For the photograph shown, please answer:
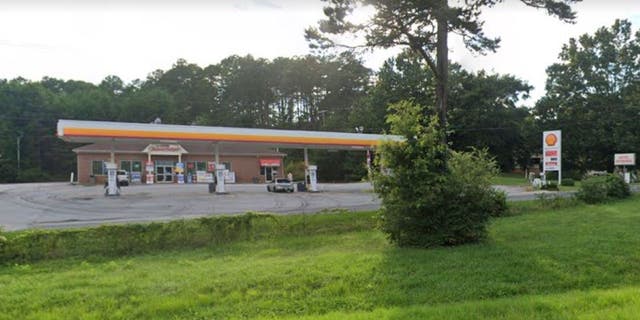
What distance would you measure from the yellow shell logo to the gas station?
1357 cm

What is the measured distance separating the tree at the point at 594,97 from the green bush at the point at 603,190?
38640mm

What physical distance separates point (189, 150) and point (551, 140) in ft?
114

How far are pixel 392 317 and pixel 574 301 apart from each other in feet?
7.29

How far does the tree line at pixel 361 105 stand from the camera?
190ft

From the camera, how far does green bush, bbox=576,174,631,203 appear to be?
782 inches

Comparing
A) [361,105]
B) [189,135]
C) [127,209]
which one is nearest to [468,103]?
[361,105]

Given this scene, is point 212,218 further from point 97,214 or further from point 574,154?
point 574,154

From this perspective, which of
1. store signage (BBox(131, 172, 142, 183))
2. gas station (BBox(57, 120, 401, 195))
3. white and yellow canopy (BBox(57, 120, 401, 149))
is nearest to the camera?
white and yellow canopy (BBox(57, 120, 401, 149))

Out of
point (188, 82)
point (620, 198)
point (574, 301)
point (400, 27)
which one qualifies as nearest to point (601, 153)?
point (620, 198)

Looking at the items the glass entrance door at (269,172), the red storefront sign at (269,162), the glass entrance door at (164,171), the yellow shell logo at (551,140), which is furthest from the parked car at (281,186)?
the yellow shell logo at (551,140)

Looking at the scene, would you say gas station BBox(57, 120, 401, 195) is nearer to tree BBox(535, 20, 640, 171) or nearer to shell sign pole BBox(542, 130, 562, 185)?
shell sign pole BBox(542, 130, 562, 185)

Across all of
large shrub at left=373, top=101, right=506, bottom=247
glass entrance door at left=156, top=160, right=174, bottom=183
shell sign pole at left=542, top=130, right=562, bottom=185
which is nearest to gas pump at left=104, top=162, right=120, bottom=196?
glass entrance door at left=156, top=160, right=174, bottom=183

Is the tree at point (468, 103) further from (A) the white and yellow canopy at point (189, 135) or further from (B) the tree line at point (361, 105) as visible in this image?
(A) the white and yellow canopy at point (189, 135)

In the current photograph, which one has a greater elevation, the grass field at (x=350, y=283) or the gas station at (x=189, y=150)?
the gas station at (x=189, y=150)
